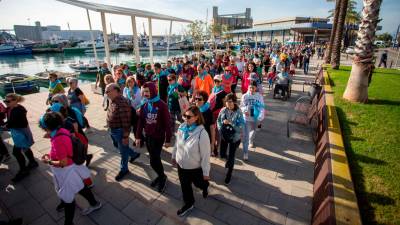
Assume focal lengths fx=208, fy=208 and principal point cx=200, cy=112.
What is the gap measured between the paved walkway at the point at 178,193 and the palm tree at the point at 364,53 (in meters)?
3.24

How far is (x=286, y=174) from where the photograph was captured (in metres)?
4.48

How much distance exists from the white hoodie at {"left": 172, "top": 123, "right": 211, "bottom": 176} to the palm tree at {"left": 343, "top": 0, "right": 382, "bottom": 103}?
6.84 metres

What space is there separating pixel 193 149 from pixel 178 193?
145 centimetres

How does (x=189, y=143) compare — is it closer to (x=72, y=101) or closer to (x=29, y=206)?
(x=29, y=206)

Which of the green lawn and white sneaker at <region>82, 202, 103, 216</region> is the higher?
the green lawn

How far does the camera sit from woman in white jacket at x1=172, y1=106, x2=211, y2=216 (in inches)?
116

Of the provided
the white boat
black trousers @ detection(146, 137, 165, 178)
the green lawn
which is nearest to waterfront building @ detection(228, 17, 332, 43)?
the white boat

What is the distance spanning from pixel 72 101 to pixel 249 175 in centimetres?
500

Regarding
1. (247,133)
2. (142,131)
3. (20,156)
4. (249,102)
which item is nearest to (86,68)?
(20,156)

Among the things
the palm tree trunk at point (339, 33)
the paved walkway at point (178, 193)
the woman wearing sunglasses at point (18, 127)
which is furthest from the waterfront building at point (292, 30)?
the woman wearing sunglasses at point (18, 127)

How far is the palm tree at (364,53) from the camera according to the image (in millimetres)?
6948

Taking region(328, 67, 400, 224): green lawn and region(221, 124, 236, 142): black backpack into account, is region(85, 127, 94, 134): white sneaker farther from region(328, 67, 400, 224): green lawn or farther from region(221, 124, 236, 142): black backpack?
region(328, 67, 400, 224): green lawn

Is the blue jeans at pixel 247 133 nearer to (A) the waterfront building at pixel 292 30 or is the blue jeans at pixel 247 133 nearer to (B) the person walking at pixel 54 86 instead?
(B) the person walking at pixel 54 86

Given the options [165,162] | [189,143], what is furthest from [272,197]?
[165,162]
